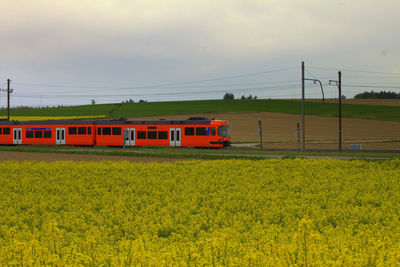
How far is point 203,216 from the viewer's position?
1188 centimetres

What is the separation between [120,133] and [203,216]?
138ft

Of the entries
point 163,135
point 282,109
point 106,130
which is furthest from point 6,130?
point 282,109

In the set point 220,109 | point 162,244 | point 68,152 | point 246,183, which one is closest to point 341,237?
point 162,244

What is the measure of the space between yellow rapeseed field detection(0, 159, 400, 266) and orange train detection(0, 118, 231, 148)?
79.7ft

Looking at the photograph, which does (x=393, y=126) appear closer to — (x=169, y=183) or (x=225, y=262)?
(x=169, y=183)

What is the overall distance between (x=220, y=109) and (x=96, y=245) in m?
101

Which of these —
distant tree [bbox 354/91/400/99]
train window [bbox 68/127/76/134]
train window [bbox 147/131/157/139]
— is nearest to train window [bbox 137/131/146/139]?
train window [bbox 147/131/157/139]

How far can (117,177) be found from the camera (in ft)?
65.8

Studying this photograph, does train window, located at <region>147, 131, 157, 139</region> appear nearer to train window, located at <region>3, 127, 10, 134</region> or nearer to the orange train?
the orange train

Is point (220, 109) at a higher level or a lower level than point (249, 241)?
higher

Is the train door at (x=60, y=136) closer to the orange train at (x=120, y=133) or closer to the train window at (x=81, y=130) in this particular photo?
the orange train at (x=120, y=133)

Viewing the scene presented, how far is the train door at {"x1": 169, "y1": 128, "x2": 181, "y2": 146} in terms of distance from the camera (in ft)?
159

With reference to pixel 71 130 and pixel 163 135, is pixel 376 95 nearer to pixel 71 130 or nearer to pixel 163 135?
pixel 163 135

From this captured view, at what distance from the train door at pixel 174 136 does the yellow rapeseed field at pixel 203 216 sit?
25.6 meters
